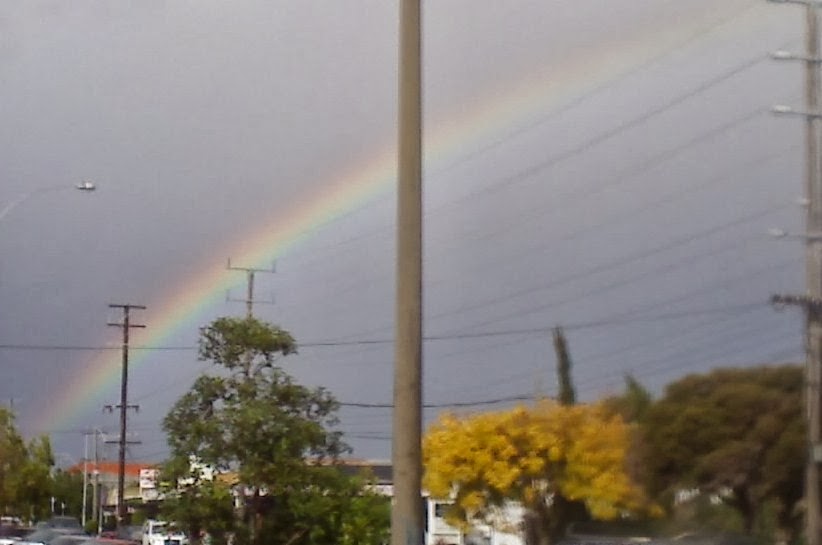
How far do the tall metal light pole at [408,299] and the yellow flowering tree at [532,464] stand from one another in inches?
1169

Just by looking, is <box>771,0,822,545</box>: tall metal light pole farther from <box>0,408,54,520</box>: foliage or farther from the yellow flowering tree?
<box>0,408,54,520</box>: foliage

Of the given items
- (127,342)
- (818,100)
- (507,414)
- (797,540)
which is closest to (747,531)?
(797,540)

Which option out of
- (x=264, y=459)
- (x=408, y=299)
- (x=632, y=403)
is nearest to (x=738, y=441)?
(x=632, y=403)

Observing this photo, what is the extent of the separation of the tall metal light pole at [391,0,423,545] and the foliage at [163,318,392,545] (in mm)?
13736

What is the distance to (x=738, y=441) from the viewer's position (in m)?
46.0

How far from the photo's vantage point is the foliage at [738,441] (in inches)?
1780

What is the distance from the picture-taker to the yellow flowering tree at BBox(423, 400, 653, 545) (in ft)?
133

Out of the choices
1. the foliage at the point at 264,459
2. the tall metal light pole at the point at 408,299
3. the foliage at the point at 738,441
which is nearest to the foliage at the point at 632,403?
the foliage at the point at 738,441

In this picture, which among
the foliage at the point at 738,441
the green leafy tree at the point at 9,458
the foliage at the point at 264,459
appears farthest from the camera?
the green leafy tree at the point at 9,458

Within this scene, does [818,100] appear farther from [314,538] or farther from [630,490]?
[314,538]

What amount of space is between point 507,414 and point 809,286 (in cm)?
977

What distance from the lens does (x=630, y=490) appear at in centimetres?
4212

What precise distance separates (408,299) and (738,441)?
37.0 metres

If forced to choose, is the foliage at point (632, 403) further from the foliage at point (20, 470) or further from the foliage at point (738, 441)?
the foliage at point (20, 470)
